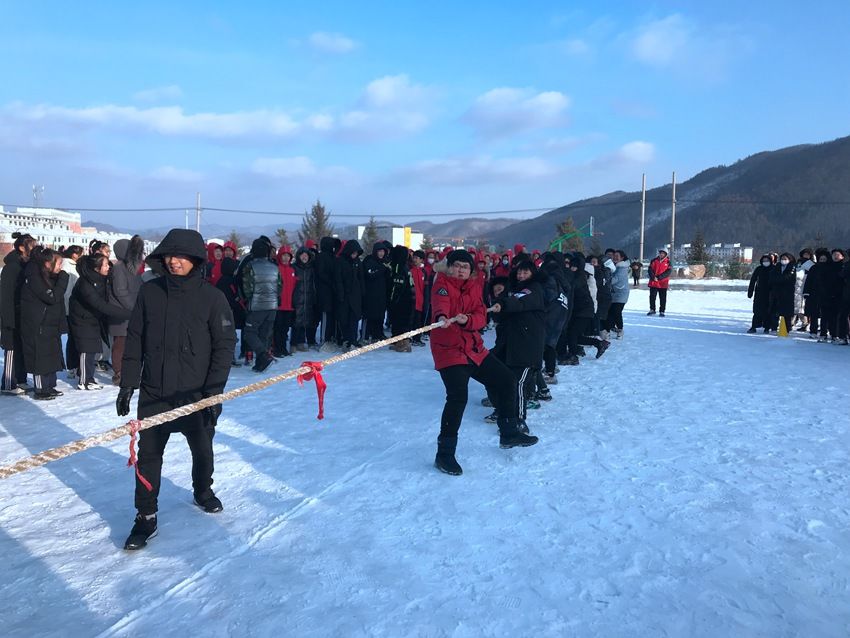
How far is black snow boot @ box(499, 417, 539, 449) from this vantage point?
5438 millimetres

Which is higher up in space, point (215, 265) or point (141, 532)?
point (215, 265)

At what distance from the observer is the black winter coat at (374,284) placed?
35.0 ft

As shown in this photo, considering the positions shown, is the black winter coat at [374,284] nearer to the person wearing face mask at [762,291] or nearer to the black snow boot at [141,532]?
the black snow boot at [141,532]

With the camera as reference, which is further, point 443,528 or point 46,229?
point 46,229

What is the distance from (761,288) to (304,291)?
1047 cm

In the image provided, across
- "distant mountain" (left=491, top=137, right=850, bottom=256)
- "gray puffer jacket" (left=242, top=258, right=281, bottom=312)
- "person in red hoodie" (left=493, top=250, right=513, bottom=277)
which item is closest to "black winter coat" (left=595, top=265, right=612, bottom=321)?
"person in red hoodie" (left=493, top=250, right=513, bottom=277)

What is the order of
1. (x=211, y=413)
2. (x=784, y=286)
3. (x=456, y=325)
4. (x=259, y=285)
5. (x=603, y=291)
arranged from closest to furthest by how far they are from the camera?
(x=211, y=413), (x=456, y=325), (x=259, y=285), (x=603, y=291), (x=784, y=286)

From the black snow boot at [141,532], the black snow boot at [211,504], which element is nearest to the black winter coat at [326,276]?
the black snow boot at [211,504]

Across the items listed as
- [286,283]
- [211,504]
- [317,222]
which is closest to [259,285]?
[286,283]

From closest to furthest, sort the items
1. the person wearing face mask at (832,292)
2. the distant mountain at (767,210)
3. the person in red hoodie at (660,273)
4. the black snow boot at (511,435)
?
the black snow boot at (511,435)
the person wearing face mask at (832,292)
the person in red hoodie at (660,273)
the distant mountain at (767,210)

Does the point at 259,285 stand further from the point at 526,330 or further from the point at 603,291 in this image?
the point at 603,291

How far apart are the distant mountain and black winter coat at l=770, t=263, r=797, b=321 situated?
105 m

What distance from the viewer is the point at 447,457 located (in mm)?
4859

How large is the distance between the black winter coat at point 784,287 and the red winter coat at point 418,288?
7982mm
